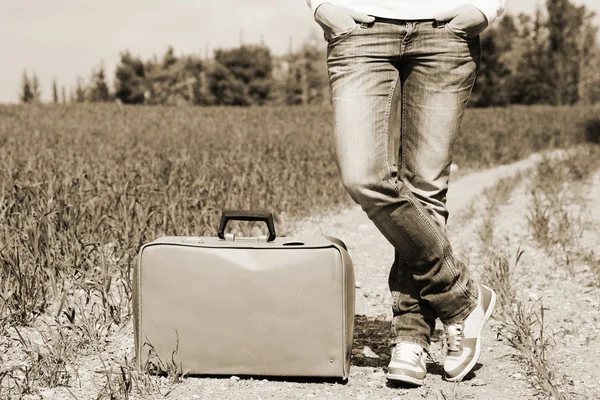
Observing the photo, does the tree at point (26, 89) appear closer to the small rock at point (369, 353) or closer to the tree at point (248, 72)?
the tree at point (248, 72)

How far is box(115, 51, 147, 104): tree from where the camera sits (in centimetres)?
6141

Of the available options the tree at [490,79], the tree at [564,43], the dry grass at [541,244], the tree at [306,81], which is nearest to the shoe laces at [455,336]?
the dry grass at [541,244]

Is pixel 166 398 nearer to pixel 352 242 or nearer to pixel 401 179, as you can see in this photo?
pixel 401 179

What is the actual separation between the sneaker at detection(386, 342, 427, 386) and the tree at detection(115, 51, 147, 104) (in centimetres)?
6038

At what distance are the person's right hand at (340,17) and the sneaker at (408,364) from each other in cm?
108

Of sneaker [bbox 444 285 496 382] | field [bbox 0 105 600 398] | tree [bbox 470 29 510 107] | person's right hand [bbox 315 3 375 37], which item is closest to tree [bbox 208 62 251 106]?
tree [bbox 470 29 510 107]

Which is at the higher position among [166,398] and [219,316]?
[219,316]

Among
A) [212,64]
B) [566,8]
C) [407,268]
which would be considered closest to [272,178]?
[407,268]

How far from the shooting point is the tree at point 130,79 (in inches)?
2418

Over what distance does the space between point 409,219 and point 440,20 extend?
0.65 meters

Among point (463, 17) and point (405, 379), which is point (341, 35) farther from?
point (405, 379)

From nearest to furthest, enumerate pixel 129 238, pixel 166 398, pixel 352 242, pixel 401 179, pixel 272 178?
pixel 166 398
pixel 401 179
pixel 129 238
pixel 352 242
pixel 272 178

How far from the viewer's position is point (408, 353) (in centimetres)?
272

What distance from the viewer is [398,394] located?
264cm
